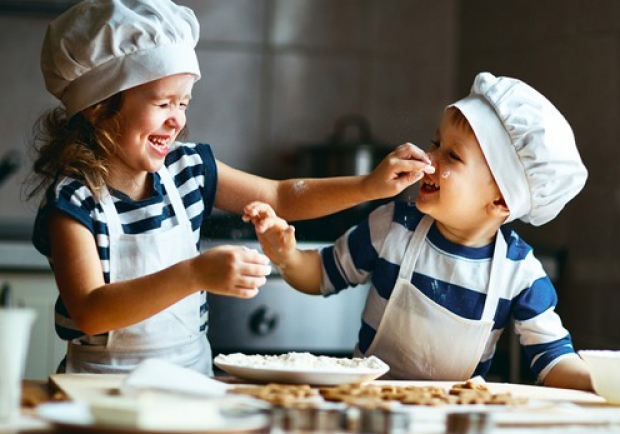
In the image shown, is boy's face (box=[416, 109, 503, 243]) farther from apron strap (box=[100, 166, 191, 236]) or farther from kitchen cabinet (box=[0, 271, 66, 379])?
kitchen cabinet (box=[0, 271, 66, 379])

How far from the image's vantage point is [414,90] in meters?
2.91

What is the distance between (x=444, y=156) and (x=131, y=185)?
→ 487 mm

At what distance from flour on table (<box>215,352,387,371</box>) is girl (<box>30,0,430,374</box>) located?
4.8 inches

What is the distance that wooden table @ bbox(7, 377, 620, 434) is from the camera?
0.97 m

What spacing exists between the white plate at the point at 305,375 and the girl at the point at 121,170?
152 mm

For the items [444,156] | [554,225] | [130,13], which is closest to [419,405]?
[444,156]

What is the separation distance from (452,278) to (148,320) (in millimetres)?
471

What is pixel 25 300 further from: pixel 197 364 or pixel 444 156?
pixel 444 156

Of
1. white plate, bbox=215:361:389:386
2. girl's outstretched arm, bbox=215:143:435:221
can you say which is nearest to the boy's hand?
girl's outstretched arm, bbox=215:143:435:221

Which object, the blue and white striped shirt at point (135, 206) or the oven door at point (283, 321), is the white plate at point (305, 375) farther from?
the oven door at point (283, 321)

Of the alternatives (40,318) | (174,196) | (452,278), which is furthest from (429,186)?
(40,318)

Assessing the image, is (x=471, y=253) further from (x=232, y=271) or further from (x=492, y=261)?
(x=232, y=271)

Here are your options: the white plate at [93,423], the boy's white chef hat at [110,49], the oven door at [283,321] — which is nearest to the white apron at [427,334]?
the boy's white chef hat at [110,49]

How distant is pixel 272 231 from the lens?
147cm
